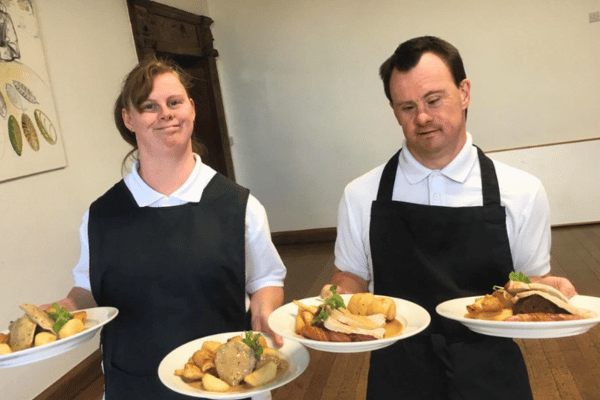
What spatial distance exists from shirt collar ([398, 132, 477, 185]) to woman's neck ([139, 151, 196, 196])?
1.98 ft

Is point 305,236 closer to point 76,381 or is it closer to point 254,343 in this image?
point 76,381

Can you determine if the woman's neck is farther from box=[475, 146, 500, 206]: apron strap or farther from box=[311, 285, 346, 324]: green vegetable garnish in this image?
box=[475, 146, 500, 206]: apron strap

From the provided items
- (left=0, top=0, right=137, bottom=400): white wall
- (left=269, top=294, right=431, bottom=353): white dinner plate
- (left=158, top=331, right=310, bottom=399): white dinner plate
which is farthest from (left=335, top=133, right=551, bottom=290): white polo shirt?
(left=0, top=0, right=137, bottom=400): white wall

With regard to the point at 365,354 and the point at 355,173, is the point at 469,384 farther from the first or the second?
the point at 355,173

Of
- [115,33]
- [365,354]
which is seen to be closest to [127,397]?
[365,354]

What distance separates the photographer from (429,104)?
4.89 ft

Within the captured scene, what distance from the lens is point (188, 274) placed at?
5.34 ft

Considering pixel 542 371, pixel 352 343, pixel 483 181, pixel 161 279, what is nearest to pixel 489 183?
pixel 483 181

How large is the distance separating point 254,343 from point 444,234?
1.87 ft

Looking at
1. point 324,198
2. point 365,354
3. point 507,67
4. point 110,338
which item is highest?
point 507,67

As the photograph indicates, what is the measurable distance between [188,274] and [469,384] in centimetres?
77

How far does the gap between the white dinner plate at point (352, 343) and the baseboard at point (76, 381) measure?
243 centimetres

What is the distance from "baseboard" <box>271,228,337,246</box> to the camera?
23.2 feet

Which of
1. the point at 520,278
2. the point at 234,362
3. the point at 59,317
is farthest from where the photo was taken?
the point at 59,317
